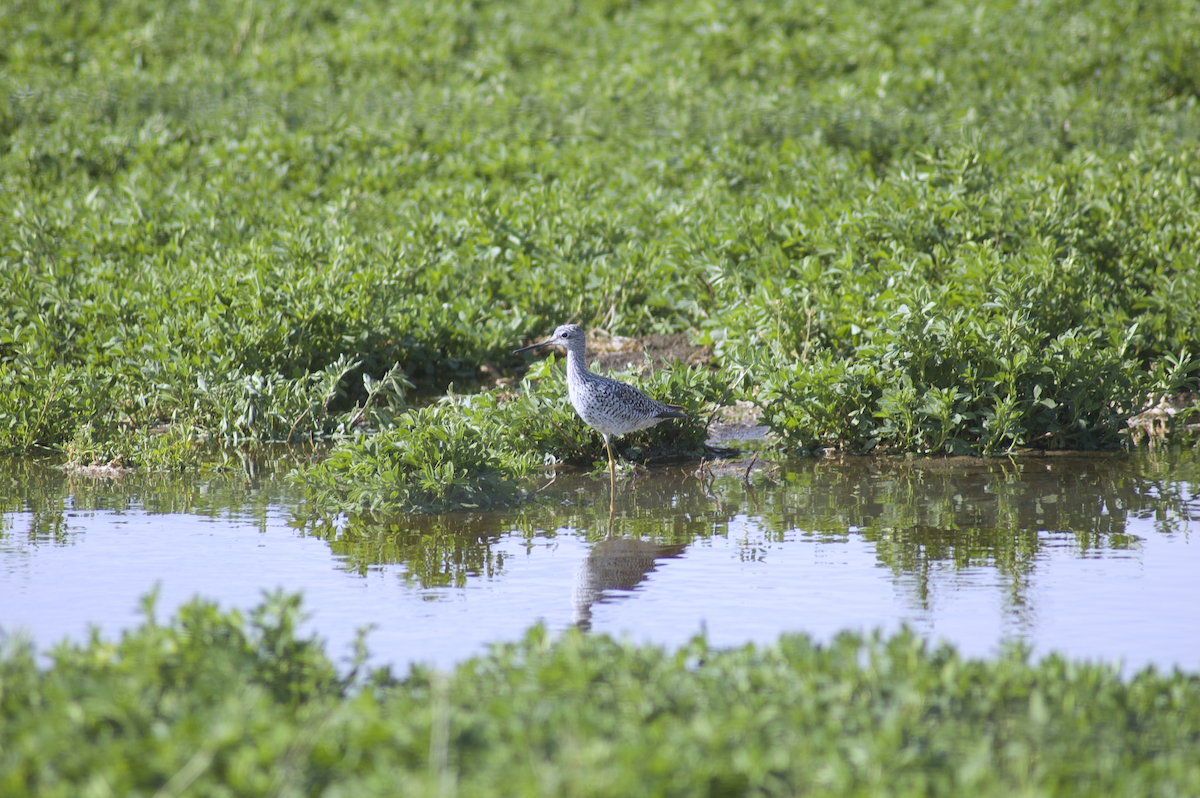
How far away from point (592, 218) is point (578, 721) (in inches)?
373

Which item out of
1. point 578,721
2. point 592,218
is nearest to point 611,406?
point 578,721

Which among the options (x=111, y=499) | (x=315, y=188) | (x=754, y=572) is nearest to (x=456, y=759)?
(x=754, y=572)

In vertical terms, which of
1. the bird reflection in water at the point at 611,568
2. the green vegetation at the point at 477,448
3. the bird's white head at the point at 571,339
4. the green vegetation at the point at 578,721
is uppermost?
the bird's white head at the point at 571,339

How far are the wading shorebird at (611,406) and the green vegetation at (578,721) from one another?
3.70 metres

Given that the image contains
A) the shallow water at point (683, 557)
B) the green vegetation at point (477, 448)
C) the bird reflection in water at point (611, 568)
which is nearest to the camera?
the shallow water at point (683, 557)

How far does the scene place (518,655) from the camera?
14.8ft

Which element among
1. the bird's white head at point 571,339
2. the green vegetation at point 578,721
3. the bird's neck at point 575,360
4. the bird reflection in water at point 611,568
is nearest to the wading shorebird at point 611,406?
the bird's neck at point 575,360

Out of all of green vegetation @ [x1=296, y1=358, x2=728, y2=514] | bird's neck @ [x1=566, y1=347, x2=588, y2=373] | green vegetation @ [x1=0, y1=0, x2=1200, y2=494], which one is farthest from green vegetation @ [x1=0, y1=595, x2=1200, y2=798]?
bird's neck @ [x1=566, y1=347, x2=588, y2=373]

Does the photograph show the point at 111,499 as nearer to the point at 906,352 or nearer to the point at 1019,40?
the point at 906,352

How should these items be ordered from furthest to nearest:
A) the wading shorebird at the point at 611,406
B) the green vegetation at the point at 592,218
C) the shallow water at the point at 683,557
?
the green vegetation at the point at 592,218, the wading shorebird at the point at 611,406, the shallow water at the point at 683,557

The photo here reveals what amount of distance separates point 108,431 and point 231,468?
1203 millimetres

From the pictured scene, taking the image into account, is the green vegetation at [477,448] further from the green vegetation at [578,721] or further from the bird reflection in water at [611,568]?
the green vegetation at [578,721]

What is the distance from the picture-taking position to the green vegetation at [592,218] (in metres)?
8.90

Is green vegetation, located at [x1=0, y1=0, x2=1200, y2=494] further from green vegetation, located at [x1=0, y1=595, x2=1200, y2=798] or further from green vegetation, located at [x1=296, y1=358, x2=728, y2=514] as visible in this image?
green vegetation, located at [x1=0, y1=595, x2=1200, y2=798]
